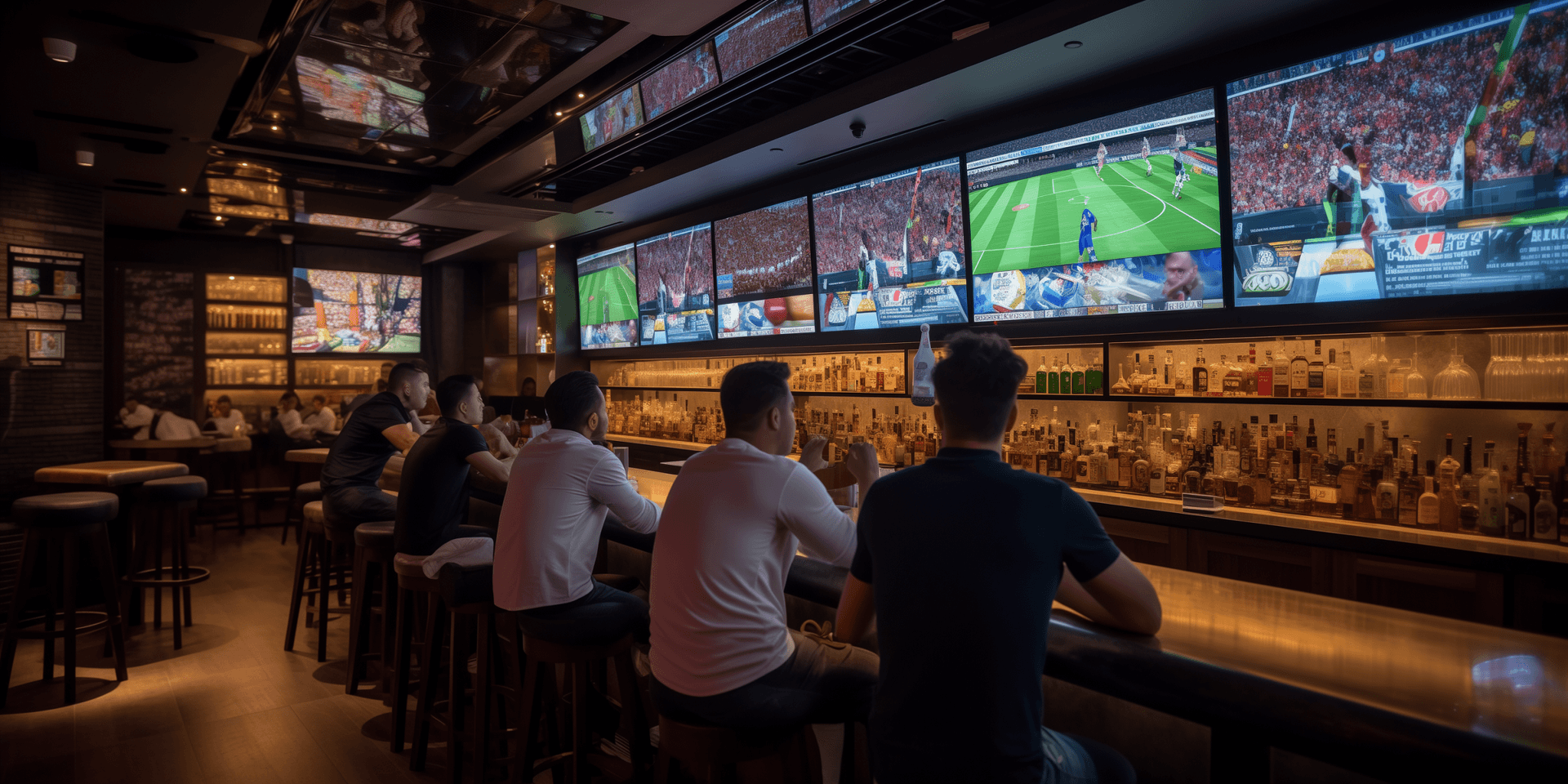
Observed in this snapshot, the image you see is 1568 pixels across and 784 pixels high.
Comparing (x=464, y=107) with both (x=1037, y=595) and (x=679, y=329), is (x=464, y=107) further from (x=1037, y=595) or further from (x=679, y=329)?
A: (x=1037, y=595)

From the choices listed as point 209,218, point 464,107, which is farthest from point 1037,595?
point 209,218

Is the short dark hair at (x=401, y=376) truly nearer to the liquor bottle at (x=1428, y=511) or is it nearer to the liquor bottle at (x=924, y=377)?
the liquor bottle at (x=924, y=377)

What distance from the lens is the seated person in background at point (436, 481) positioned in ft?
11.0

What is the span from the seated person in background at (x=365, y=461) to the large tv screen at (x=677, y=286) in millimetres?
2905

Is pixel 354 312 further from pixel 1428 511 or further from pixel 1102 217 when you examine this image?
pixel 1428 511

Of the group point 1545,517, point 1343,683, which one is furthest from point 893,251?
point 1343,683

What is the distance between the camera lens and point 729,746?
1.83 metres

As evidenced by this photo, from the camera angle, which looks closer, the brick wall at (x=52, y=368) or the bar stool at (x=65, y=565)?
the bar stool at (x=65, y=565)

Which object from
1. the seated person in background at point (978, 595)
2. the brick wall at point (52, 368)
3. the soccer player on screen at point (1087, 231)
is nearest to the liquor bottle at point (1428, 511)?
the soccer player on screen at point (1087, 231)

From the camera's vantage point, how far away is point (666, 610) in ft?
Answer: 6.49

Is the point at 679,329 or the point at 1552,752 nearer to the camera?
the point at 1552,752

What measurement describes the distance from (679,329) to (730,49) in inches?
135

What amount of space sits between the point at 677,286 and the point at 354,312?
245 inches

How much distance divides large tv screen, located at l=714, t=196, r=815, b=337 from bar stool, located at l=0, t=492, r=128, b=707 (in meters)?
4.13
